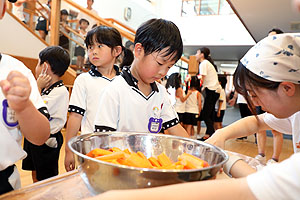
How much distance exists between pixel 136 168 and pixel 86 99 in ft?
3.42

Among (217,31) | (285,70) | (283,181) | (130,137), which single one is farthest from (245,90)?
(217,31)

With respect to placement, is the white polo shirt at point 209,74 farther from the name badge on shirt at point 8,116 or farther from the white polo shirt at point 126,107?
the name badge on shirt at point 8,116

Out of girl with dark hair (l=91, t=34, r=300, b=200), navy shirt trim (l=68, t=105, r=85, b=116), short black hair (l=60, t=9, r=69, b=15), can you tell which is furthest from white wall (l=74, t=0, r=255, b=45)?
girl with dark hair (l=91, t=34, r=300, b=200)

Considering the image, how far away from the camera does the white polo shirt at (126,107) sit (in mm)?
915

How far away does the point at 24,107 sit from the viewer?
1.85 feet

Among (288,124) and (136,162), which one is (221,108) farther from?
(136,162)

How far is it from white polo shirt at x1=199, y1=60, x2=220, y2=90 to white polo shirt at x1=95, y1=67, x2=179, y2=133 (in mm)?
2890

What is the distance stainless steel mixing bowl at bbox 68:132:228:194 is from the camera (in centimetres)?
41

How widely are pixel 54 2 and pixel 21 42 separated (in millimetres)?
772

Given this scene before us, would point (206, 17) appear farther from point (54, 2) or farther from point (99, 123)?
point (99, 123)

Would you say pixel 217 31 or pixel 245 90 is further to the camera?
pixel 217 31

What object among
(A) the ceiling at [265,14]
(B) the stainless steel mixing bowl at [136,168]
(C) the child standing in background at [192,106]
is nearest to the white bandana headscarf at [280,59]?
(B) the stainless steel mixing bowl at [136,168]

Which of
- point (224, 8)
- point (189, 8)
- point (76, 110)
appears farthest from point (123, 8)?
point (76, 110)

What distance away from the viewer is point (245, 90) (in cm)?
81
